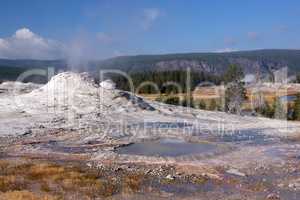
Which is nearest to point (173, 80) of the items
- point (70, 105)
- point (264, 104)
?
point (264, 104)

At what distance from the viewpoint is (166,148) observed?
30453mm

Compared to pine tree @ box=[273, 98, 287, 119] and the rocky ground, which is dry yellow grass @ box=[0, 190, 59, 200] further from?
pine tree @ box=[273, 98, 287, 119]

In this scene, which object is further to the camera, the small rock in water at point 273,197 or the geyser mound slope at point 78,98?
the geyser mound slope at point 78,98

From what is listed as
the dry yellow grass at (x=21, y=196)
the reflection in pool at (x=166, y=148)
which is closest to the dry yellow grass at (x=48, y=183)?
the dry yellow grass at (x=21, y=196)

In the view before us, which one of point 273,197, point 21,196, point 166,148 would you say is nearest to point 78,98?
point 166,148

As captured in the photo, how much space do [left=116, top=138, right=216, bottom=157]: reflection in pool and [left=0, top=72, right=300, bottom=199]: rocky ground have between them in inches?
23.5

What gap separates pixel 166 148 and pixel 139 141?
303cm

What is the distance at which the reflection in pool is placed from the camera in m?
28.6

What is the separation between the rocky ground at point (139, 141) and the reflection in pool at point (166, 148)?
1.96ft

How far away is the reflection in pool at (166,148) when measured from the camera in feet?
93.9

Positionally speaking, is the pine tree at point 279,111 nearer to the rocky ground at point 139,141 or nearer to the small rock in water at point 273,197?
the rocky ground at point 139,141

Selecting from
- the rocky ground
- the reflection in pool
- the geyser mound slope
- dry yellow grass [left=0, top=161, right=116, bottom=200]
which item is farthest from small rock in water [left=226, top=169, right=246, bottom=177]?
the geyser mound slope

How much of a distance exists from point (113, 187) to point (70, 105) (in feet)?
84.4

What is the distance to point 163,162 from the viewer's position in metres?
25.5
